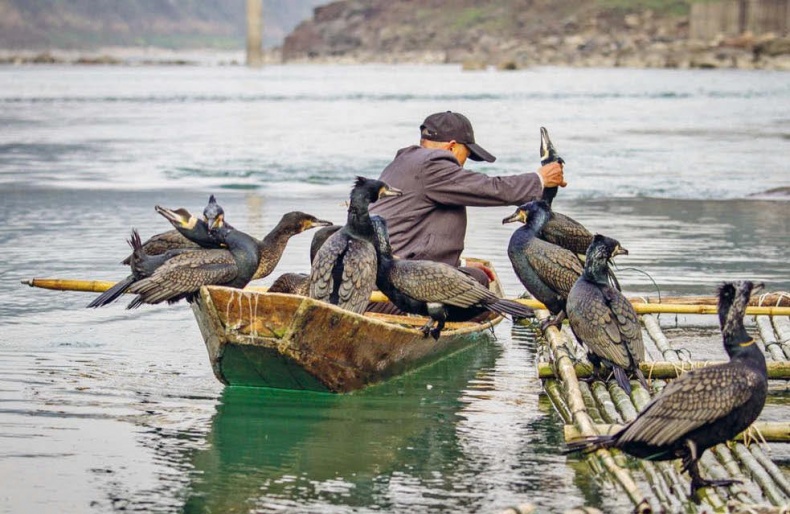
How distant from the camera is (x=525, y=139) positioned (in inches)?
1367

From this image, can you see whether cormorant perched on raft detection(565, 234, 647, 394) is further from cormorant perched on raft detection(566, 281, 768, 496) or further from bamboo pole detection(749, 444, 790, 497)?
cormorant perched on raft detection(566, 281, 768, 496)

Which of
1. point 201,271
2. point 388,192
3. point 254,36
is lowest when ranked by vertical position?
point 201,271

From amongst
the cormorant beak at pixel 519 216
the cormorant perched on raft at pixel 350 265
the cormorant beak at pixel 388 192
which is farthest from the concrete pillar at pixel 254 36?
the cormorant perched on raft at pixel 350 265

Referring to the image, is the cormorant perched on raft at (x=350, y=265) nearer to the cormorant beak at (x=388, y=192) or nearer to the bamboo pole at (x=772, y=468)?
the cormorant beak at (x=388, y=192)

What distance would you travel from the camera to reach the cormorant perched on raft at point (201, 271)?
863 centimetres

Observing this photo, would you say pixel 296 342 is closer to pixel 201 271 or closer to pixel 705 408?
pixel 201 271

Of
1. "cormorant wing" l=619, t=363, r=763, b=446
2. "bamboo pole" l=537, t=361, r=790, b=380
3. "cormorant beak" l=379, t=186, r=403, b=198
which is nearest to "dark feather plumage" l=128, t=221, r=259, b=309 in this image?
"cormorant beak" l=379, t=186, r=403, b=198

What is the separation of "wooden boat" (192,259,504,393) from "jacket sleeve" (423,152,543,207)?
3.11 feet

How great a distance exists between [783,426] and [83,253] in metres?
9.08

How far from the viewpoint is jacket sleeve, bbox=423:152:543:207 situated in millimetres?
9742

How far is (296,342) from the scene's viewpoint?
843cm

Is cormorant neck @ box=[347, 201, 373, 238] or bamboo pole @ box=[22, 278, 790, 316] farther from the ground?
cormorant neck @ box=[347, 201, 373, 238]

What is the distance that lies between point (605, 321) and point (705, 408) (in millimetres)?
1578

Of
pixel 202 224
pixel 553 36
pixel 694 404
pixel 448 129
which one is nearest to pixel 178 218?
pixel 202 224
